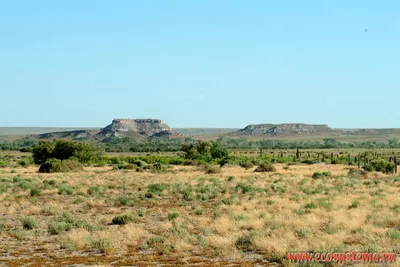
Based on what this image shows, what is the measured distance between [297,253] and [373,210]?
909 centimetres

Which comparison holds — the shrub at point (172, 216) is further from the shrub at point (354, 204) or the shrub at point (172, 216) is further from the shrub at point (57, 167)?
the shrub at point (57, 167)

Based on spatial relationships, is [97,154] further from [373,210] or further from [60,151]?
[373,210]

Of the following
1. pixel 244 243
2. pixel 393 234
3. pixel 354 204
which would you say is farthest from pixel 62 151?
pixel 393 234

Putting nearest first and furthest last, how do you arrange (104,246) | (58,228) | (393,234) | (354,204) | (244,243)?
(104,246), (393,234), (244,243), (58,228), (354,204)

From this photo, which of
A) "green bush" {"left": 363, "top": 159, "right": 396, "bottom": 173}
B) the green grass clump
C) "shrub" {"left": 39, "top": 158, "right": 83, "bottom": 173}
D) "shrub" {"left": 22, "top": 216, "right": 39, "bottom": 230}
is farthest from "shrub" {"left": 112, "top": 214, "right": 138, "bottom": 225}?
"green bush" {"left": 363, "top": 159, "right": 396, "bottom": 173}

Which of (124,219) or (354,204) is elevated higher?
(354,204)

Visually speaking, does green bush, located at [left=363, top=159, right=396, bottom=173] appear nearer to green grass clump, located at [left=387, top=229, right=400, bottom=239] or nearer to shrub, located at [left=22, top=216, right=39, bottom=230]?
green grass clump, located at [left=387, top=229, right=400, bottom=239]

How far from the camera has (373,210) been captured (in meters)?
21.8

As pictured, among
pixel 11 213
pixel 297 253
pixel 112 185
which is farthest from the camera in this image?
pixel 112 185

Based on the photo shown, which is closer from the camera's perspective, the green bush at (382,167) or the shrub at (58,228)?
the shrub at (58,228)

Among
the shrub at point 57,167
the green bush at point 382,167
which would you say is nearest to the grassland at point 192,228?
the green bush at point 382,167

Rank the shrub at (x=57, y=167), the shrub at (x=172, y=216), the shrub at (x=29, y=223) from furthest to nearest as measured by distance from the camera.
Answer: the shrub at (x=57, y=167)
the shrub at (x=172, y=216)
the shrub at (x=29, y=223)

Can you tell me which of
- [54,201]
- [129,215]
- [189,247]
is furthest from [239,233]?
[54,201]

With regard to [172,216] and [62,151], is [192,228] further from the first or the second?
[62,151]
